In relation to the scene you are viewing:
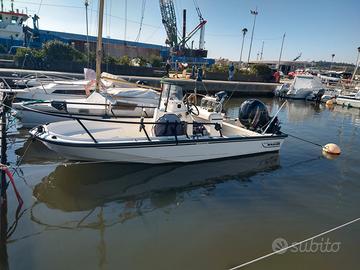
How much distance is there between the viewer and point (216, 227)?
20.5ft

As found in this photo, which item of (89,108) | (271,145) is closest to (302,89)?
(271,145)

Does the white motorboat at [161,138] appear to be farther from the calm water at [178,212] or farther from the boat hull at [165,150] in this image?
the calm water at [178,212]

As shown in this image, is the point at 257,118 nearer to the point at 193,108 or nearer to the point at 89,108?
the point at 193,108

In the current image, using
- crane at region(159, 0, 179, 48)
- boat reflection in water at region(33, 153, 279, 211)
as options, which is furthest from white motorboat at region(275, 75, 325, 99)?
crane at region(159, 0, 179, 48)

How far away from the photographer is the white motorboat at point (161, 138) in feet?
26.1

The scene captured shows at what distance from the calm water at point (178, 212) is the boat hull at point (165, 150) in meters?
0.36

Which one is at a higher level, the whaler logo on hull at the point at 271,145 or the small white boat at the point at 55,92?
the small white boat at the point at 55,92

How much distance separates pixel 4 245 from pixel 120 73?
26.5 m

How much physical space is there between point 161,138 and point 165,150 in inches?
15.3

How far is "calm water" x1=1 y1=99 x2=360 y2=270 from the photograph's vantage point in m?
5.26

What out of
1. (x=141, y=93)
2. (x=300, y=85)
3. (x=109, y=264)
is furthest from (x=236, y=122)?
(x=300, y=85)

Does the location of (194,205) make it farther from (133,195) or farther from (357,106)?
(357,106)

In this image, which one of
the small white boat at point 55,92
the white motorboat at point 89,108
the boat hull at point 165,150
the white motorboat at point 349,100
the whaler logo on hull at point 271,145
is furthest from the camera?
the white motorboat at point 349,100

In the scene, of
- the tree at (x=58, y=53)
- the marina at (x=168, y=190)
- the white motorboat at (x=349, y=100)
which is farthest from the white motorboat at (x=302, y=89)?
the tree at (x=58, y=53)
